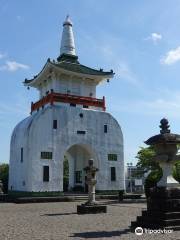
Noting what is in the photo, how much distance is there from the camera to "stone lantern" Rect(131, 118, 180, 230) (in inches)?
450

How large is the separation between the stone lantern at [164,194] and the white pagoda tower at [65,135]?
20680 mm

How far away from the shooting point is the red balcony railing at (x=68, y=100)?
111 feet

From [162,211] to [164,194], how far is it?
0.58m

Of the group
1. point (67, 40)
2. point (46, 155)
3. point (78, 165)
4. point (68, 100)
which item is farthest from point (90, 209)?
point (67, 40)

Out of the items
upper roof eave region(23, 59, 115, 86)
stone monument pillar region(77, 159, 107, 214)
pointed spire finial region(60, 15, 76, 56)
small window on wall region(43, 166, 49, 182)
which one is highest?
pointed spire finial region(60, 15, 76, 56)

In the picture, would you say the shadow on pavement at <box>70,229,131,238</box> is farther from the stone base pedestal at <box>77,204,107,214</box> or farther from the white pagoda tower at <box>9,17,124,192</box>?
the white pagoda tower at <box>9,17,124,192</box>

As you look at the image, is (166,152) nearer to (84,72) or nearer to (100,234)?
(100,234)

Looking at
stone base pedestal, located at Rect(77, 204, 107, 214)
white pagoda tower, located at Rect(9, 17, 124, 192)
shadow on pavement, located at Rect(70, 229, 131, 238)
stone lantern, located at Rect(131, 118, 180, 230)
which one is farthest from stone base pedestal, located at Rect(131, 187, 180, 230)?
white pagoda tower, located at Rect(9, 17, 124, 192)

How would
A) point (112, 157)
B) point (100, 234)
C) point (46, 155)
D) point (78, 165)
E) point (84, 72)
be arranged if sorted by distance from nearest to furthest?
point (100, 234) < point (46, 155) < point (112, 157) < point (84, 72) < point (78, 165)

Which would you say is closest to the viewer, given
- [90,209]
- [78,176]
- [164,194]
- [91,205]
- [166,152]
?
[164,194]

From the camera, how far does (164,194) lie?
1177 cm

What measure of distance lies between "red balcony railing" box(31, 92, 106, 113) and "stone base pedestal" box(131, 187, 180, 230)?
22.8 meters

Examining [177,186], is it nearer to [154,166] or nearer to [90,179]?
[90,179]

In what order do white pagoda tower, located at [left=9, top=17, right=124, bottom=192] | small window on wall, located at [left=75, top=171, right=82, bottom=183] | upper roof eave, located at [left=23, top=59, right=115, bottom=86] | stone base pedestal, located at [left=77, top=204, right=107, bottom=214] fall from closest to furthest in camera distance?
stone base pedestal, located at [left=77, top=204, right=107, bottom=214] < white pagoda tower, located at [left=9, top=17, right=124, bottom=192] < upper roof eave, located at [left=23, top=59, right=115, bottom=86] < small window on wall, located at [left=75, top=171, right=82, bottom=183]
